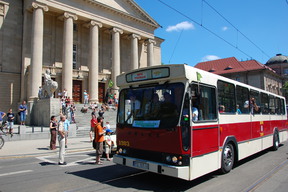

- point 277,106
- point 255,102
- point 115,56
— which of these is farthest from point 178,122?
point 115,56

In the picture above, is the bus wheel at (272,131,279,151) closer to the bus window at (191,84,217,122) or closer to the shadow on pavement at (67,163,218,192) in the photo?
the shadow on pavement at (67,163,218,192)

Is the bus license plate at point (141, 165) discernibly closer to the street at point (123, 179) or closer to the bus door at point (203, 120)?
the street at point (123, 179)

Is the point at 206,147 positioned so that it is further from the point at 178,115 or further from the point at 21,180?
the point at 21,180

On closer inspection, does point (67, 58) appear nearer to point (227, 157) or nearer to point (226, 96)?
point (226, 96)

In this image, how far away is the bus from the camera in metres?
5.34

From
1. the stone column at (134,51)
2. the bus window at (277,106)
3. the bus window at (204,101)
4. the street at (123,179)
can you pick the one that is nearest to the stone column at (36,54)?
the stone column at (134,51)

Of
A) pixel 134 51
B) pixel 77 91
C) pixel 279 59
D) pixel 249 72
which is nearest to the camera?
pixel 77 91

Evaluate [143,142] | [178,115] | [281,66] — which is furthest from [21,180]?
[281,66]

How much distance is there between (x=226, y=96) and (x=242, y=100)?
4.76 ft

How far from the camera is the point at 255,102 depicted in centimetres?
932

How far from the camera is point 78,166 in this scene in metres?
8.24

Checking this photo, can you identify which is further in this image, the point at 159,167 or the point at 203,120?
the point at 203,120

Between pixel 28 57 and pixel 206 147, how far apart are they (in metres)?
26.3

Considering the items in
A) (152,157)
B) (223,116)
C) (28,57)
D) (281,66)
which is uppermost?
(281,66)
